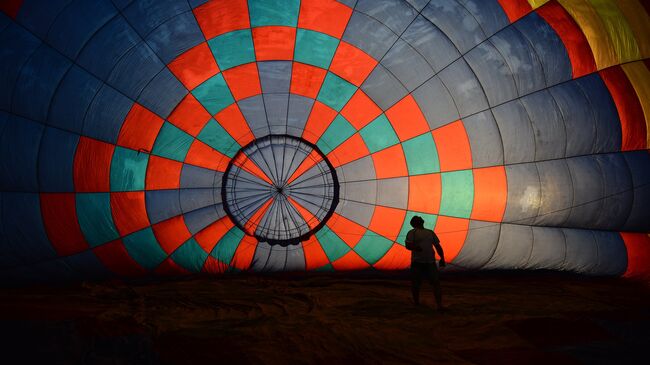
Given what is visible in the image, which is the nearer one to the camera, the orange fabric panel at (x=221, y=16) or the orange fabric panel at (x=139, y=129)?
the orange fabric panel at (x=221, y=16)

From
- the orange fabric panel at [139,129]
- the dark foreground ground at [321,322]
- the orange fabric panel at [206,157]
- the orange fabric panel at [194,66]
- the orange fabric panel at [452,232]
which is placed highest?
the orange fabric panel at [194,66]

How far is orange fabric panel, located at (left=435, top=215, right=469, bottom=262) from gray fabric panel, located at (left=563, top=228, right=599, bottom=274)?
1193mm

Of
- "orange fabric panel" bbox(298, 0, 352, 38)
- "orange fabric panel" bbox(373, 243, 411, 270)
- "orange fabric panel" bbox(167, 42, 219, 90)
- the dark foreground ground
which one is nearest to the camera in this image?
the dark foreground ground

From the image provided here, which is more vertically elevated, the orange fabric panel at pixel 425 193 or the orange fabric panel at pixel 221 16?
the orange fabric panel at pixel 221 16

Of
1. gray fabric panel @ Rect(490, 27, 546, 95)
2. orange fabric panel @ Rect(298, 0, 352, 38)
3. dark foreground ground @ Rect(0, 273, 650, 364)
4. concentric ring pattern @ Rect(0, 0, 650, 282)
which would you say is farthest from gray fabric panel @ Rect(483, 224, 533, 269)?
orange fabric panel @ Rect(298, 0, 352, 38)

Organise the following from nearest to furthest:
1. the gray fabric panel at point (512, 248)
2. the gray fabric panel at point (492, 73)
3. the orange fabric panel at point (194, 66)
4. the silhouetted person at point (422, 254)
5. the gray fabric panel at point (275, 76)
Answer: the silhouetted person at point (422, 254), the orange fabric panel at point (194, 66), the gray fabric panel at point (492, 73), the gray fabric panel at point (275, 76), the gray fabric panel at point (512, 248)

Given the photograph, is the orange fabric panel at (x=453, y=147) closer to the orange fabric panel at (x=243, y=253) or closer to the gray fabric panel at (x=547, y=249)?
the gray fabric panel at (x=547, y=249)

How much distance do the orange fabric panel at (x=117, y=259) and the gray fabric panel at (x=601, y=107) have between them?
16.2 ft

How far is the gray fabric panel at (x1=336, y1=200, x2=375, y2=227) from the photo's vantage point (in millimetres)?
5184

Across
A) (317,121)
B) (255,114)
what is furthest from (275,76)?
(317,121)

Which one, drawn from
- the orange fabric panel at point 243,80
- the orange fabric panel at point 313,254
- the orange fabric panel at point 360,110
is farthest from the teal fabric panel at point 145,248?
the orange fabric panel at point 360,110

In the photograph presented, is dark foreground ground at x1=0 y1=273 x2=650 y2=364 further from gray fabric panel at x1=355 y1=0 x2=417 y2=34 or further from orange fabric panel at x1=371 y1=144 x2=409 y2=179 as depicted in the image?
gray fabric panel at x1=355 y1=0 x2=417 y2=34

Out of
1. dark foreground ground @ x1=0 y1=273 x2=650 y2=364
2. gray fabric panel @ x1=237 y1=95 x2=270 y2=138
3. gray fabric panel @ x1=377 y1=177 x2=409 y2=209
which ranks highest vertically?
gray fabric panel @ x1=237 y1=95 x2=270 y2=138

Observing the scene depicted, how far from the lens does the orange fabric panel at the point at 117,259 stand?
15.5 feet
